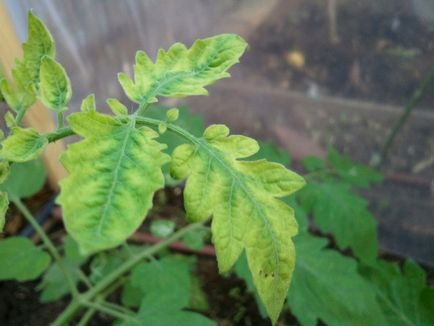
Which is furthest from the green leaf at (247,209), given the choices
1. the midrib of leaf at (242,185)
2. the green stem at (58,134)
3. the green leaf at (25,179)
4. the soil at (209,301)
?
the soil at (209,301)

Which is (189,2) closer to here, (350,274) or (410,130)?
(410,130)

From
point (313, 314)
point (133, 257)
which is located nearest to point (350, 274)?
point (313, 314)

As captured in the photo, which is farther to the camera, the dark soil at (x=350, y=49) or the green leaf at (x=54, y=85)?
the dark soil at (x=350, y=49)

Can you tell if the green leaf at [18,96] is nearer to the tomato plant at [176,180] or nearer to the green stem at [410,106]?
the tomato plant at [176,180]

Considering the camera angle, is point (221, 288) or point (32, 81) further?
point (221, 288)

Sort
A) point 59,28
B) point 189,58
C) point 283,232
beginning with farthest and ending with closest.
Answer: point 59,28, point 189,58, point 283,232

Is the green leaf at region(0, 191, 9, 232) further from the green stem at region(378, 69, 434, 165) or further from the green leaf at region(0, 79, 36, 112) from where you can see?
the green stem at region(378, 69, 434, 165)

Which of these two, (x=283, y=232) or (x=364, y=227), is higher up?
(x=283, y=232)
